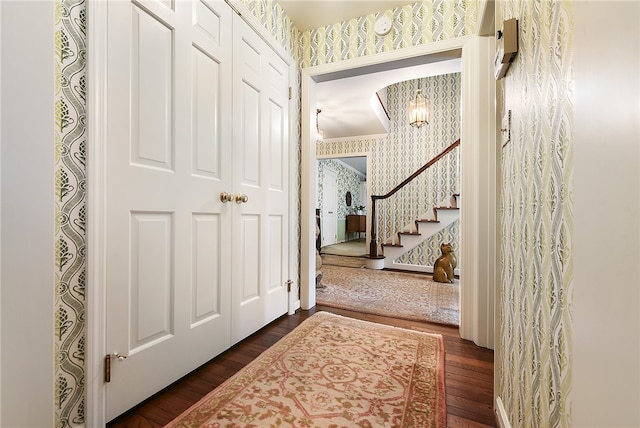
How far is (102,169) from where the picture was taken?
3.18ft

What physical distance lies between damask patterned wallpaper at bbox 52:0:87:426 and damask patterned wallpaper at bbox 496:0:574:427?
4.38ft

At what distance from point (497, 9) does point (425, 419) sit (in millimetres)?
1630

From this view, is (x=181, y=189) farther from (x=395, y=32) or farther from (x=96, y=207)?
(x=395, y=32)

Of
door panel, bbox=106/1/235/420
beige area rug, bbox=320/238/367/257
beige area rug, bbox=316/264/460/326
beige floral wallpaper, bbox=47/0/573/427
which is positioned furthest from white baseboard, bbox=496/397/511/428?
beige area rug, bbox=320/238/367/257

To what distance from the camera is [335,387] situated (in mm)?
1234

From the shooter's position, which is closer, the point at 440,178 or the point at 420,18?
A: the point at 420,18

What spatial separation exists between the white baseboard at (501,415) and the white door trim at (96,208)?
140cm

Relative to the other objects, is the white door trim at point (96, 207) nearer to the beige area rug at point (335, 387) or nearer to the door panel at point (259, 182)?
the beige area rug at point (335, 387)

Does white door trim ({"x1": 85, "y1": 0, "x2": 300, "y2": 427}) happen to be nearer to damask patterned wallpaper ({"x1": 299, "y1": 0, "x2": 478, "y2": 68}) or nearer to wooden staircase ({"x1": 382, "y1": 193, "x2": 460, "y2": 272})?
damask patterned wallpaper ({"x1": 299, "y1": 0, "x2": 478, "y2": 68})

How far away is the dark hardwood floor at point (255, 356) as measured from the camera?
107 cm

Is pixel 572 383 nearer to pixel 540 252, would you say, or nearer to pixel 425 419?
pixel 540 252

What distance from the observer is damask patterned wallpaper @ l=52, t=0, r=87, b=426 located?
871 mm

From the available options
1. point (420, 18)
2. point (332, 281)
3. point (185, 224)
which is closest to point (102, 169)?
point (185, 224)

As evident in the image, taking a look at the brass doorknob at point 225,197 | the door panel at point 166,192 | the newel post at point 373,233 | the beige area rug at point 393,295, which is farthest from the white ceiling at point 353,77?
the beige area rug at point 393,295
